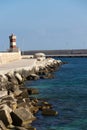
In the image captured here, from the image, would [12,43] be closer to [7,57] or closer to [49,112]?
[7,57]

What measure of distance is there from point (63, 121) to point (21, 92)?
5.14 m

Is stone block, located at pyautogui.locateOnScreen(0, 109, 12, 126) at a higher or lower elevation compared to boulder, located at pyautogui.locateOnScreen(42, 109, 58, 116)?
higher

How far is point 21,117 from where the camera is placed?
13523 millimetres

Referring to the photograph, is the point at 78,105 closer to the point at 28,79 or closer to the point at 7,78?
the point at 7,78

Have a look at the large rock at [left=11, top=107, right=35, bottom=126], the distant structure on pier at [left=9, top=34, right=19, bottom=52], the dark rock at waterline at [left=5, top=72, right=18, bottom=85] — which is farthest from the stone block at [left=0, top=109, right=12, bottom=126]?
the distant structure on pier at [left=9, top=34, right=19, bottom=52]

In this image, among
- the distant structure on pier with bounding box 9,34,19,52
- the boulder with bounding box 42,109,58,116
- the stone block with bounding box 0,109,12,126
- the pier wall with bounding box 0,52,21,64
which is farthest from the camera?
the distant structure on pier with bounding box 9,34,19,52

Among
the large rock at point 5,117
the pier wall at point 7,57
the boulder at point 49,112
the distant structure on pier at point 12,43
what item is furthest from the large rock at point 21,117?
the distant structure on pier at point 12,43

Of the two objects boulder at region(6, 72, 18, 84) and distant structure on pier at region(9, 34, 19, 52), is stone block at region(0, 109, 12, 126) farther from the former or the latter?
distant structure on pier at region(9, 34, 19, 52)

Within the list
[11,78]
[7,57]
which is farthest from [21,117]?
[7,57]

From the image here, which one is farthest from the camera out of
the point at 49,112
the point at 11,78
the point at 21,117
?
the point at 11,78

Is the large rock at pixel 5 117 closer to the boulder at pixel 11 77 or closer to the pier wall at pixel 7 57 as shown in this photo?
the boulder at pixel 11 77

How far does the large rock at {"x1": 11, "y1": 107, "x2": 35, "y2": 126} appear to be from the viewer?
13.5 m

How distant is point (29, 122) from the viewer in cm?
1394

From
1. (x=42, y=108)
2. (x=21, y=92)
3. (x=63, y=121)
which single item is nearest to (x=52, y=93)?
(x=21, y=92)
